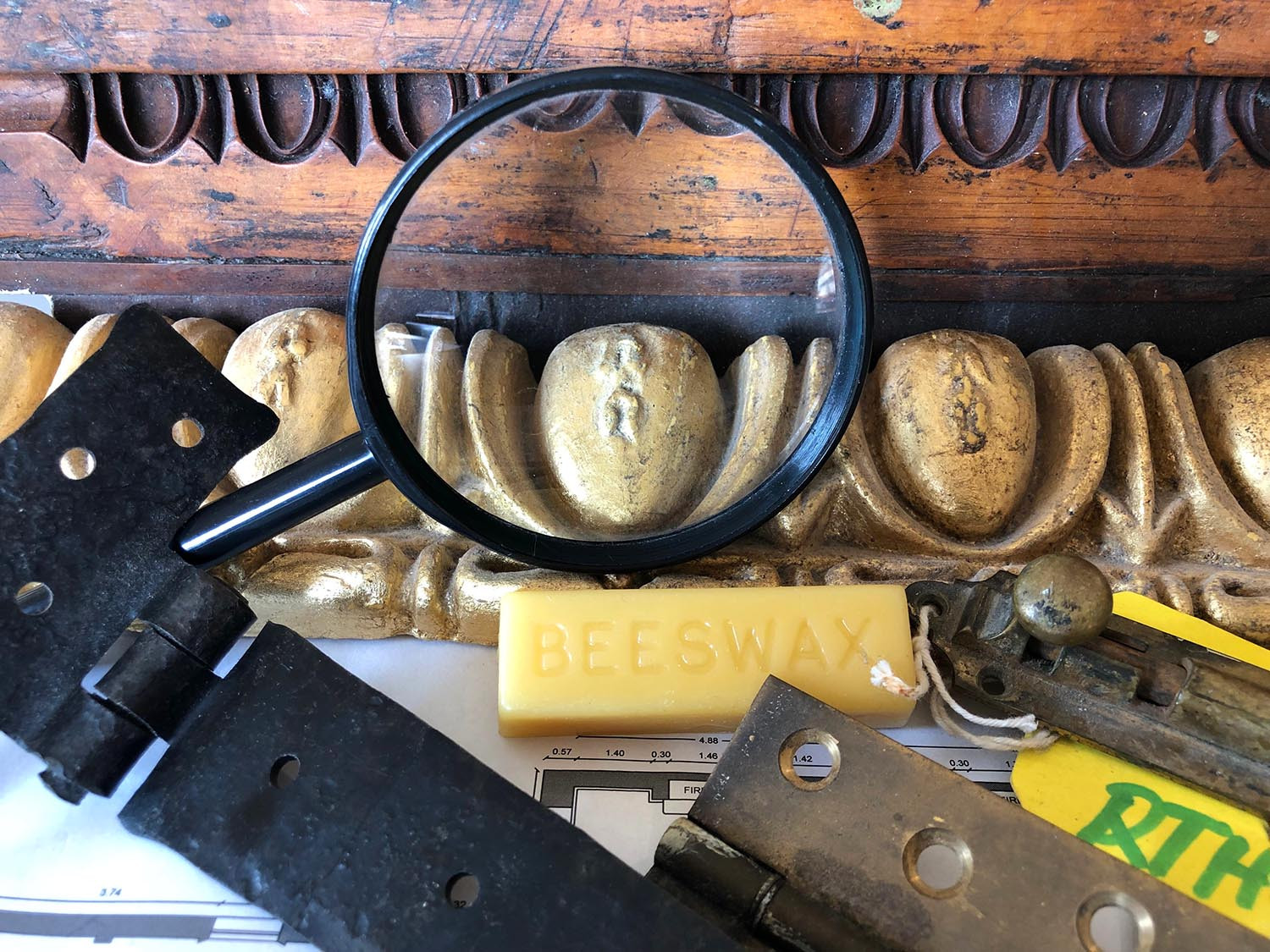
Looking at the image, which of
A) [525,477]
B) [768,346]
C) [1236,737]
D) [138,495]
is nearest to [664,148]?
[768,346]

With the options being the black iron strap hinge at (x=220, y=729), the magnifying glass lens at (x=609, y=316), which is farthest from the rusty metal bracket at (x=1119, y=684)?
the black iron strap hinge at (x=220, y=729)

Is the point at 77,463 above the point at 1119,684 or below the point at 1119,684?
above

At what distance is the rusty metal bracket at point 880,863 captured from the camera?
1.98 ft

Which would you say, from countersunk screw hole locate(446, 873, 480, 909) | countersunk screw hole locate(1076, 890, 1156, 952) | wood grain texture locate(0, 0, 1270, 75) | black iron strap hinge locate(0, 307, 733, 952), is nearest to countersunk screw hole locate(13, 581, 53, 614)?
black iron strap hinge locate(0, 307, 733, 952)

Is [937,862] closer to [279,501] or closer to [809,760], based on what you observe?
[809,760]

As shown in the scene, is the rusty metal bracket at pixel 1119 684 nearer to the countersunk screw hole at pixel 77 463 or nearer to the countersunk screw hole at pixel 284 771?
the countersunk screw hole at pixel 284 771

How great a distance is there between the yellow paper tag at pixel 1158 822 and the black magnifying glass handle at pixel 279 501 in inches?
23.9

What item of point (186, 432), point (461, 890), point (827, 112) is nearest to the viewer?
point (461, 890)

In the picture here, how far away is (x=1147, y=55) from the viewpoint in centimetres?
82

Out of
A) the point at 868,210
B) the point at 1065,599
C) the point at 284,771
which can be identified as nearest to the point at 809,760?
the point at 1065,599

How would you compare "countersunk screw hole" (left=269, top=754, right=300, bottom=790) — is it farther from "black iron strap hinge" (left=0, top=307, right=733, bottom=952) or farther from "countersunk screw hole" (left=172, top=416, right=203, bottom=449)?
"countersunk screw hole" (left=172, top=416, right=203, bottom=449)

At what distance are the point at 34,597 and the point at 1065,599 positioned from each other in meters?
0.80

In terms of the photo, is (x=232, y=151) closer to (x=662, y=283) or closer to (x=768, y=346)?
(x=662, y=283)

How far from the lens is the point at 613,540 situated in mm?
810
